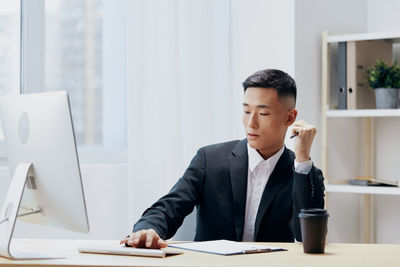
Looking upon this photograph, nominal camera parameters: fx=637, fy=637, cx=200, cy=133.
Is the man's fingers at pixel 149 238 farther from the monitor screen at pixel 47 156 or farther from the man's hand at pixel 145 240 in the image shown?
the monitor screen at pixel 47 156

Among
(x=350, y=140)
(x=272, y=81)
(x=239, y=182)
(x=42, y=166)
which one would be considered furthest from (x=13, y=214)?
(x=350, y=140)

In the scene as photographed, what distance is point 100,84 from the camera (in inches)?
122

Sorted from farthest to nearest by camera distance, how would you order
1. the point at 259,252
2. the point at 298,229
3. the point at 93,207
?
the point at 93,207
the point at 298,229
the point at 259,252

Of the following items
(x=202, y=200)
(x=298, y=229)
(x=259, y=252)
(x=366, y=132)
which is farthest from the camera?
(x=366, y=132)

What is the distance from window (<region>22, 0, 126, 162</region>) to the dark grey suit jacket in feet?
2.88

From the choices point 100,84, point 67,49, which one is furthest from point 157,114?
point 67,49

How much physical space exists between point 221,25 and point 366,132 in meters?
0.99

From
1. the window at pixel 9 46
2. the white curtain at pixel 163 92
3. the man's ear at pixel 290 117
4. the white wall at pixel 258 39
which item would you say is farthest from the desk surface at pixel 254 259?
the white wall at pixel 258 39

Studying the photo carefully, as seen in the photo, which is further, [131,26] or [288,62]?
[288,62]

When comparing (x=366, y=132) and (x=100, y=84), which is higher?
(x=100, y=84)

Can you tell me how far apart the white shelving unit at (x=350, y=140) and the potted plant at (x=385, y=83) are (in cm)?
14

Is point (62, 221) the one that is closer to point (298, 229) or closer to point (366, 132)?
point (298, 229)

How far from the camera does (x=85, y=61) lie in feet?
10.1

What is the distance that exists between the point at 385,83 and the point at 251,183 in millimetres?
1237
